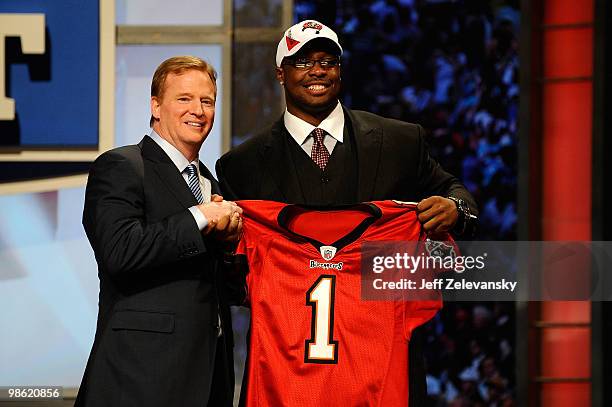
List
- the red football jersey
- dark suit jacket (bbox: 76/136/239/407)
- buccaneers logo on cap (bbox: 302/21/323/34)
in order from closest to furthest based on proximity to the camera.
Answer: dark suit jacket (bbox: 76/136/239/407), the red football jersey, buccaneers logo on cap (bbox: 302/21/323/34)

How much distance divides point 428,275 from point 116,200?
0.87 m

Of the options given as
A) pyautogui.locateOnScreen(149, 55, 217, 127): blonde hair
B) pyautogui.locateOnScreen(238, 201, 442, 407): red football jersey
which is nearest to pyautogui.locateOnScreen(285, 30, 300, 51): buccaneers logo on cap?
pyautogui.locateOnScreen(149, 55, 217, 127): blonde hair

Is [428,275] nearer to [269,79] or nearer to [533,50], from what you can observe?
[269,79]

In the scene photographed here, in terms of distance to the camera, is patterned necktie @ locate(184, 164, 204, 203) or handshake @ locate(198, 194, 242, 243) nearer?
handshake @ locate(198, 194, 242, 243)

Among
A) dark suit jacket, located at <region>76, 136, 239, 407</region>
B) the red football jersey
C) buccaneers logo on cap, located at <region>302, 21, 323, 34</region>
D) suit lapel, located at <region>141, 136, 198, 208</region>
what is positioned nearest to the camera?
dark suit jacket, located at <region>76, 136, 239, 407</region>

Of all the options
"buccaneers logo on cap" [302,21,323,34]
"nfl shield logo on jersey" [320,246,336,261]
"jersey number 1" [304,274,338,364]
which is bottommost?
"jersey number 1" [304,274,338,364]

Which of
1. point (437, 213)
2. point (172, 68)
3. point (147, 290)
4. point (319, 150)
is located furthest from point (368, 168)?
point (147, 290)

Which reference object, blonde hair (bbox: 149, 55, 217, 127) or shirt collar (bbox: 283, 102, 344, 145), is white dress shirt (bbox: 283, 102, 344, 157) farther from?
blonde hair (bbox: 149, 55, 217, 127)

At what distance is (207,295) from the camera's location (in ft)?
7.55

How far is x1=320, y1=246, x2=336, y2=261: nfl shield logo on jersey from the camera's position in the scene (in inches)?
98.3

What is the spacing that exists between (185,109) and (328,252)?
0.54 metres

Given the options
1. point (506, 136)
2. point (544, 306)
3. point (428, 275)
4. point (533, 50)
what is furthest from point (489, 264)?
point (428, 275)

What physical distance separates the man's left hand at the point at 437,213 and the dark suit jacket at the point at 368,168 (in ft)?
0.30
